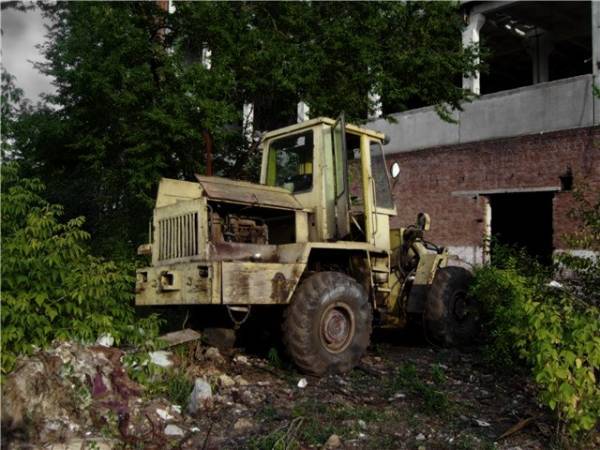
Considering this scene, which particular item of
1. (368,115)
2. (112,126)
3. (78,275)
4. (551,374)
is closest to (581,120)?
(368,115)

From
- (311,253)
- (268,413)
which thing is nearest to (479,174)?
(311,253)

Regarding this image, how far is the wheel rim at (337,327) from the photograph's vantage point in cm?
632

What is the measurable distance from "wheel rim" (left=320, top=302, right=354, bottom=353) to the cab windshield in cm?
147

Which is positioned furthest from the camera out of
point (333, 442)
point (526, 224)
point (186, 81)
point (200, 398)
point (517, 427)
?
point (526, 224)

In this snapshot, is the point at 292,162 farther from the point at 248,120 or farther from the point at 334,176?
the point at 248,120

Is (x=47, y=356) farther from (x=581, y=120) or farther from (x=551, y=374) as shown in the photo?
(x=581, y=120)

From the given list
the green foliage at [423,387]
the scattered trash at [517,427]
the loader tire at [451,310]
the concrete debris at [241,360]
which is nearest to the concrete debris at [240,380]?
the concrete debris at [241,360]

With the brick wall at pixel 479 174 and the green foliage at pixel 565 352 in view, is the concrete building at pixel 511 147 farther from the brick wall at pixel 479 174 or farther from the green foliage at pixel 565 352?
the green foliage at pixel 565 352

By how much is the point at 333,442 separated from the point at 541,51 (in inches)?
628

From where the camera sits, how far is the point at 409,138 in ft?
53.6

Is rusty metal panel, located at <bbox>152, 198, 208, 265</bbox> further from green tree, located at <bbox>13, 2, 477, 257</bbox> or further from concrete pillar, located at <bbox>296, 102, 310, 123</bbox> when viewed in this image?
concrete pillar, located at <bbox>296, 102, 310, 123</bbox>

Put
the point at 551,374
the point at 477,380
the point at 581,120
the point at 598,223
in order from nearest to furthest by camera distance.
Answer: the point at 551,374
the point at 598,223
the point at 477,380
the point at 581,120

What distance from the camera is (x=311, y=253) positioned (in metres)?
6.85

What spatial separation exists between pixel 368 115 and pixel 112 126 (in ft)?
14.0
